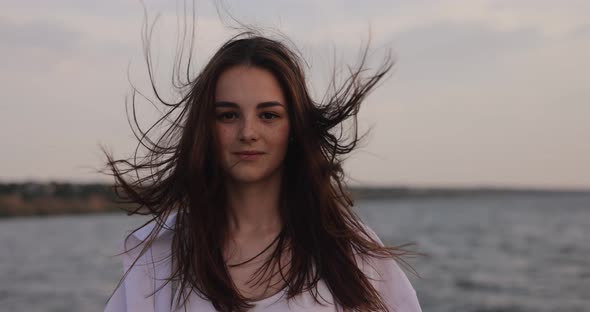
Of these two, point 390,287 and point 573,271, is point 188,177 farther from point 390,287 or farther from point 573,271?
point 573,271

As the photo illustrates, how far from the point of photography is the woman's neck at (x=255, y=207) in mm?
3031

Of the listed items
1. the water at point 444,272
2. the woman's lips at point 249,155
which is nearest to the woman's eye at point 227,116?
the woman's lips at point 249,155

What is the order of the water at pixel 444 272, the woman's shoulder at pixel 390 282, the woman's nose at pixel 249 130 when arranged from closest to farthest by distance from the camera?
the woman's nose at pixel 249 130 → the woman's shoulder at pixel 390 282 → the water at pixel 444 272

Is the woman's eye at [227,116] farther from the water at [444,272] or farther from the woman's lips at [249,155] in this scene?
the water at [444,272]

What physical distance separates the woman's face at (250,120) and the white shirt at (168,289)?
1.21 feet

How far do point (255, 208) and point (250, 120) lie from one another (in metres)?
0.39

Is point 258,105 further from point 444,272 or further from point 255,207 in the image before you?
point 444,272

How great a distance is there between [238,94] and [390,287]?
847 millimetres

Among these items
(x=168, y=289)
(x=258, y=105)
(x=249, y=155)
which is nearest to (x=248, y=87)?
(x=258, y=105)

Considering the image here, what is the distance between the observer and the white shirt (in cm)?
283

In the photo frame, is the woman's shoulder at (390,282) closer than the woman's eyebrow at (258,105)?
No

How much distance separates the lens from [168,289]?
2.88 meters

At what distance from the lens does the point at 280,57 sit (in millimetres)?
2971

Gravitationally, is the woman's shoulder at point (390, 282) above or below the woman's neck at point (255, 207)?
below
